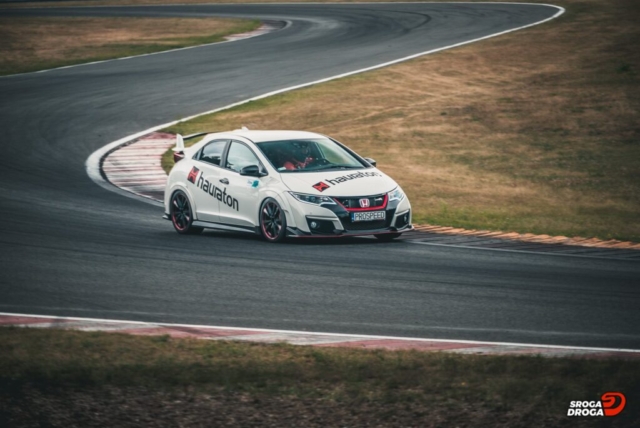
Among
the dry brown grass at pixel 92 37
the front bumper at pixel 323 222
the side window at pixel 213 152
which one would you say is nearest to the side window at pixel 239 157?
the side window at pixel 213 152

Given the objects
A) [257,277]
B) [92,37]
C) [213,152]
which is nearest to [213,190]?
[213,152]

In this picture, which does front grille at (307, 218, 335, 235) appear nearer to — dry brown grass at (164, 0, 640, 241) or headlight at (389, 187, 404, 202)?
headlight at (389, 187, 404, 202)

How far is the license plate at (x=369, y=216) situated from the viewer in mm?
14141

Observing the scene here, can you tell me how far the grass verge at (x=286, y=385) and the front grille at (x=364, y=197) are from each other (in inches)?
216

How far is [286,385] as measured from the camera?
7570 millimetres

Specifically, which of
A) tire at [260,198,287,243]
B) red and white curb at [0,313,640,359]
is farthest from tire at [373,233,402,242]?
red and white curb at [0,313,640,359]

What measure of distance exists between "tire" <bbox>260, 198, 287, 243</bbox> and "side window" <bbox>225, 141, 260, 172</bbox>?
32.6 inches

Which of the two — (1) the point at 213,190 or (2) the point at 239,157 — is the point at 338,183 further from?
(1) the point at 213,190

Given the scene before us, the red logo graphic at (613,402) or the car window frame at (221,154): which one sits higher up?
the car window frame at (221,154)

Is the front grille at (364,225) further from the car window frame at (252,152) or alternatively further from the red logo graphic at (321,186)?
the car window frame at (252,152)

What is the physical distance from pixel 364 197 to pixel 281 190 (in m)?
1.09

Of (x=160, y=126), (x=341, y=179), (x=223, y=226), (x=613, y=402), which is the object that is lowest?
(x=613, y=402)

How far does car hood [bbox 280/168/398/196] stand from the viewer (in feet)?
46.8

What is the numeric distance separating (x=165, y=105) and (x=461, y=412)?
21928 mm
